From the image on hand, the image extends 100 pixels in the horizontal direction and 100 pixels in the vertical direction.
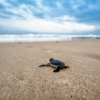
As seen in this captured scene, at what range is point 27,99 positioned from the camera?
1360 mm

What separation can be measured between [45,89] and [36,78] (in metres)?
0.48

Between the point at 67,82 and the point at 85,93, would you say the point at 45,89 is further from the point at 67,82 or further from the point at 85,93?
the point at 85,93

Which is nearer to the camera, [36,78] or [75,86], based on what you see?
[75,86]

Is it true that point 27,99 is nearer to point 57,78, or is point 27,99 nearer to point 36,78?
point 36,78

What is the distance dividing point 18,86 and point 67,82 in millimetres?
1175

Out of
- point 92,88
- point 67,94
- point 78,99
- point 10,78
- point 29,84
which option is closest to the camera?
point 78,99

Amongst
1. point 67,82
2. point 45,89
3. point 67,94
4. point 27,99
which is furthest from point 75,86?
point 27,99

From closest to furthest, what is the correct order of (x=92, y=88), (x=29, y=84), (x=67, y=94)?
(x=67, y=94)
(x=92, y=88)
(x=29, y=84)

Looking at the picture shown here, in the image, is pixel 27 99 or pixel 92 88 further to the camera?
pixel 92 88

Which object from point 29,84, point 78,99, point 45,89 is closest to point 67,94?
point 78,99

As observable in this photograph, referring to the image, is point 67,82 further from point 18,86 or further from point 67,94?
point 18,86

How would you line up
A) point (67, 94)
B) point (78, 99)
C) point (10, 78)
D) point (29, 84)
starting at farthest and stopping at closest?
point (10, 78) → point (29, 84) → point (67, 94) → point (78, 99)

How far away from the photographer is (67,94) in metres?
1.46

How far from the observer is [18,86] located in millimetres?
1674
